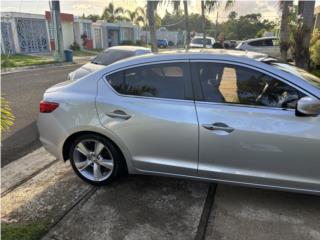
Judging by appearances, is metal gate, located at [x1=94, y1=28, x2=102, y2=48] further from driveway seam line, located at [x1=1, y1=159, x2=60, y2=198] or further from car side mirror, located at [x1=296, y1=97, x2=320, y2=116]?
car side mirror, located at [x1=296, y1=97, x2=320, y2=116]

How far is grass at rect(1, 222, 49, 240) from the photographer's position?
9.20 feet

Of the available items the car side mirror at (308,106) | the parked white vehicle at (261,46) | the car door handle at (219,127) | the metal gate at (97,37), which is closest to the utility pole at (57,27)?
the parked white vehicle at (261,46)

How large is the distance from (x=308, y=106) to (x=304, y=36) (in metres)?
6.74

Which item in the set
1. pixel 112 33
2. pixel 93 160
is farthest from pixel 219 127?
pixel 112 33

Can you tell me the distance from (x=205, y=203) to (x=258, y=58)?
1601mm

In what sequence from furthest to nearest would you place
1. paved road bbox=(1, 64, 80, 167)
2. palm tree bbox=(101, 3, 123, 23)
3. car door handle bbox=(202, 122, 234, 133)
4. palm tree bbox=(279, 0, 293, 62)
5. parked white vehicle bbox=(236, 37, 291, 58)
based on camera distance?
palm tree bbox=(101, 3, 123, 23)
parked white vehicle bbox=(236, 37, 291, 58)
palm tree bbox=(279, 0, 293, 62)
paved road bbox=(1, 64, 80, 167)
car door handle bbox=(202, 122, 234, 133)

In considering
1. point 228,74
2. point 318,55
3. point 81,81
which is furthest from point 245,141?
point 318,55

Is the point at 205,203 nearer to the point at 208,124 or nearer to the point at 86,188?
the point at 208,124

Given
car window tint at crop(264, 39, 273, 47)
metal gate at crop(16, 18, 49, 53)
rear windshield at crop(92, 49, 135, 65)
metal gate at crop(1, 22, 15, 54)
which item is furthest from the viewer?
metal gate at crop(16, 18, 49, 53)

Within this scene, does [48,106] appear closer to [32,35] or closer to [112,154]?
[112,154]

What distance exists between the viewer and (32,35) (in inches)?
1171

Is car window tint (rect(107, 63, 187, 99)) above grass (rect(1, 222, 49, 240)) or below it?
above

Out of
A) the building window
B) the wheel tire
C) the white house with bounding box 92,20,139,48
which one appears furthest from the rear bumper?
the white house with bounding box 92,20,139,48

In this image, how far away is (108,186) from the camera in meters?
3.73
